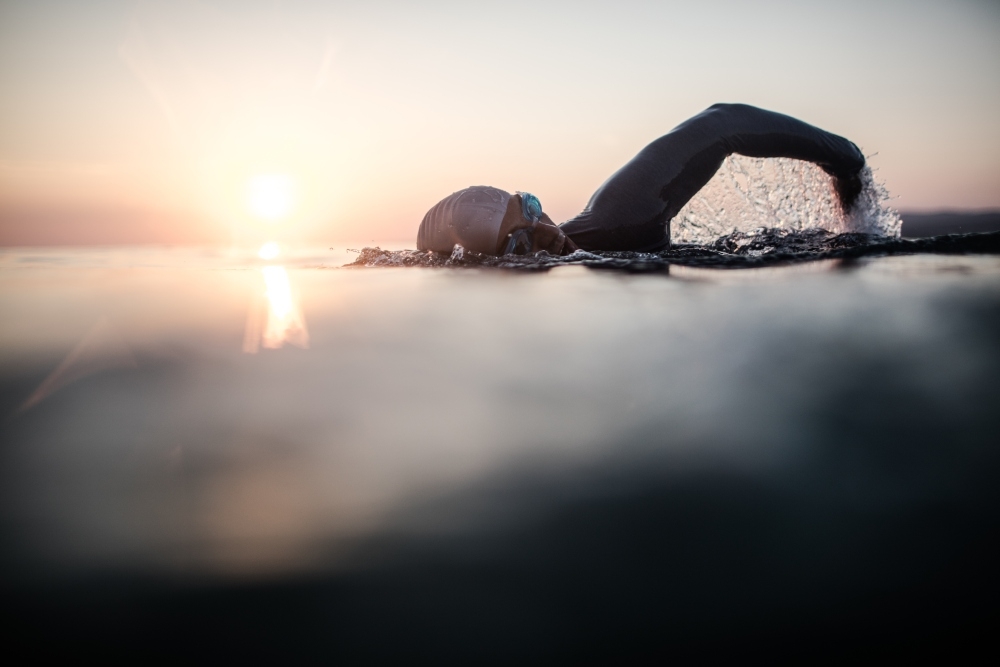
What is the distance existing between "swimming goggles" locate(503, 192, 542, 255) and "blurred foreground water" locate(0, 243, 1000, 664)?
382 cm

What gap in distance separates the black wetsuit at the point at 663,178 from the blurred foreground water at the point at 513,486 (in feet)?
15.0

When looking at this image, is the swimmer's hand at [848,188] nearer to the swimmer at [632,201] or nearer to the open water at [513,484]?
the swimmer at [632,201]

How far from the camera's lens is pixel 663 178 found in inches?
290

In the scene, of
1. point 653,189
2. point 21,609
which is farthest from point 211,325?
point 653,189

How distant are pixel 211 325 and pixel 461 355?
57.5 inches

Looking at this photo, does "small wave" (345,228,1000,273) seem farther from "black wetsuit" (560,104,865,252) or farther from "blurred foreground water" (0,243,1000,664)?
"blurred foreground water" (0,243,1000,664)

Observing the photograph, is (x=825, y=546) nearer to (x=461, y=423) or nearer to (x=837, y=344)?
(x=461, y=423)

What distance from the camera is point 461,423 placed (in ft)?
6.02

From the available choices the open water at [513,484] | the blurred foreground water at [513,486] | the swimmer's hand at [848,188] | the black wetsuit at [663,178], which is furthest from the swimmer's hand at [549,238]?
the swimmer's hand at [848,188]

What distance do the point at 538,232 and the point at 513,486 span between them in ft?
17.9

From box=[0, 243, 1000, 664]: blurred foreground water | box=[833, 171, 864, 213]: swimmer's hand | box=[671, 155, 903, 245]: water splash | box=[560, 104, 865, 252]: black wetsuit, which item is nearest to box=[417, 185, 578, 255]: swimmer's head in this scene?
box=[560, 104, 865, 252]: black wetsuit

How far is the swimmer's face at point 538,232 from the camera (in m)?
6.65

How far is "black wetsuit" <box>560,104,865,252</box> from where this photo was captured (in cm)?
734

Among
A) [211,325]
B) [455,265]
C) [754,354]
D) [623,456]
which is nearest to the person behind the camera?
[623,456]
